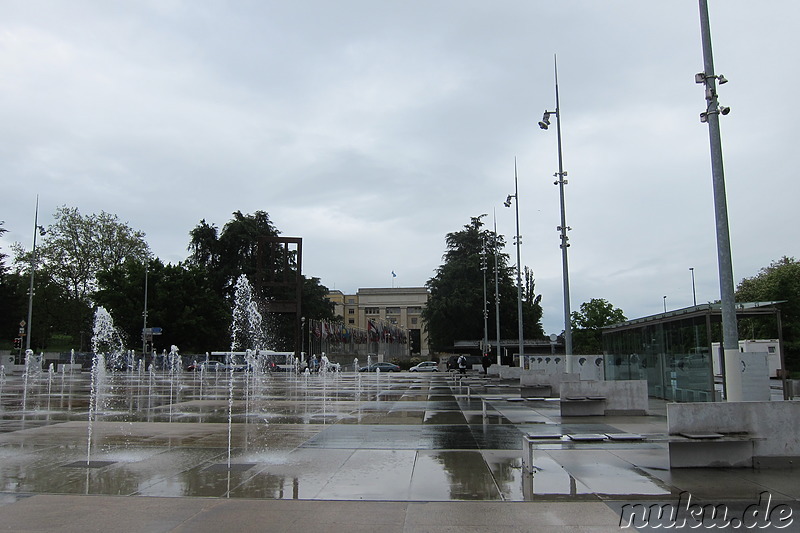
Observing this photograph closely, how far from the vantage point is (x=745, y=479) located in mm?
8281

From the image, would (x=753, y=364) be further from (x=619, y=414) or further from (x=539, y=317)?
(x=539, y=317)

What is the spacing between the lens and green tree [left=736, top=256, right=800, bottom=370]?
3531cm

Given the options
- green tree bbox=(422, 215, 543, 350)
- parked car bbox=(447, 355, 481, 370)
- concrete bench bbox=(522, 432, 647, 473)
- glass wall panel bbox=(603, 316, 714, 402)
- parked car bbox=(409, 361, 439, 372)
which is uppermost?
green tree bbox=(422, 215, 543, 350)

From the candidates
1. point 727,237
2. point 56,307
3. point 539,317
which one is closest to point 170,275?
point 56,307

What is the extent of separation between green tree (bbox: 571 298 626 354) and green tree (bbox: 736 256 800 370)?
11093mm

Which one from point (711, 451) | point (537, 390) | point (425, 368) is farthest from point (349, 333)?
point (711, 451)

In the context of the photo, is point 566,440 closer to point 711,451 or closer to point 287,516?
point 711,451

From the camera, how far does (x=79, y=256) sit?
246ft

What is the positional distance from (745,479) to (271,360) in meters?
59.2

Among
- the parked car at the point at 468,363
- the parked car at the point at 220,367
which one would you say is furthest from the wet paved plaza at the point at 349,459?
the parked car at the point at 468,363

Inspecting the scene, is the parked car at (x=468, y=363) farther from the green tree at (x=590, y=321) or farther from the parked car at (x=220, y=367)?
the parked car at (x=220, y=367)

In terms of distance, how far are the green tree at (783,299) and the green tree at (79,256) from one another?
2515 inches

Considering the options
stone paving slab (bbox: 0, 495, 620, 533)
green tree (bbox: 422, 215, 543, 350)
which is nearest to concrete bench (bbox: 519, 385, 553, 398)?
stone paving slab (bbox: 0, 495, 620, 533)

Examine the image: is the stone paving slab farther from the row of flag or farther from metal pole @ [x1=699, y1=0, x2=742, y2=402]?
the row of flag
